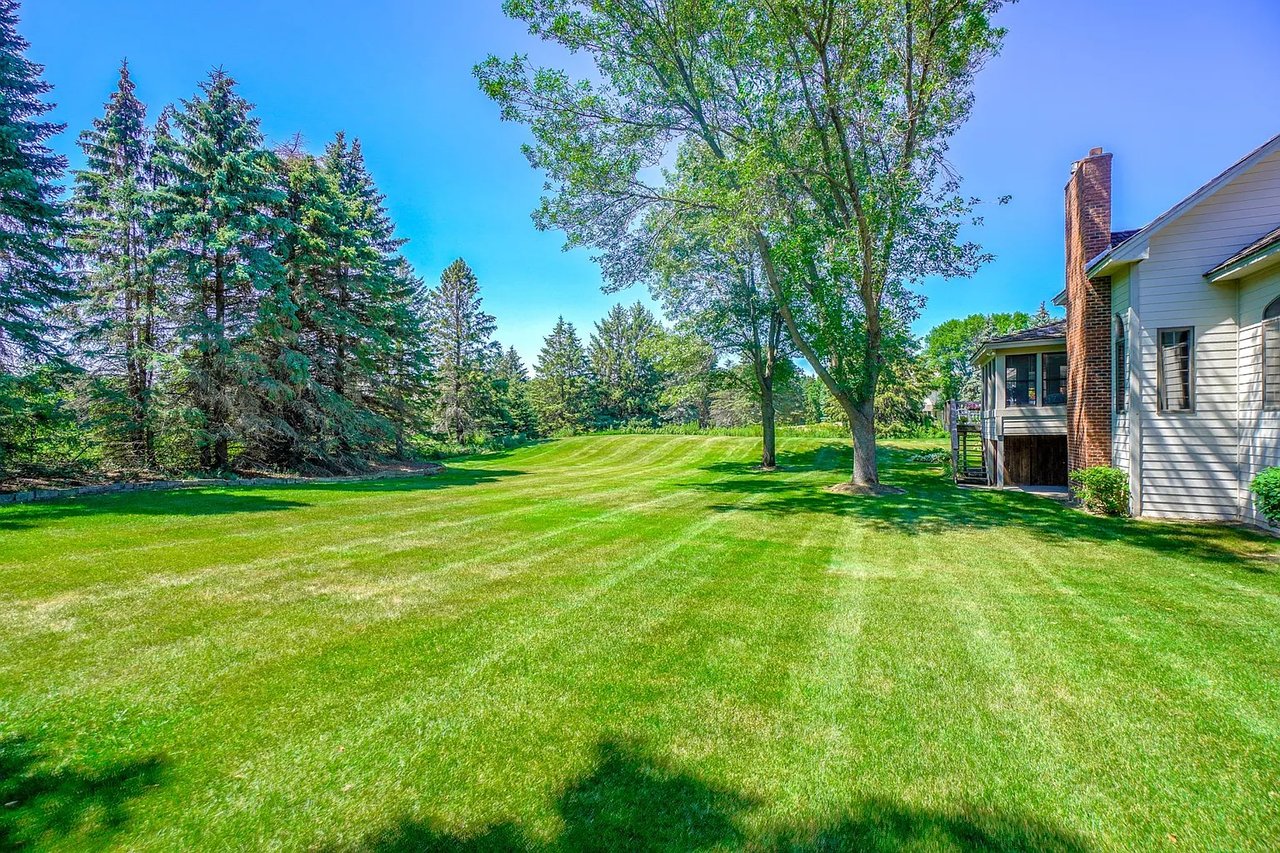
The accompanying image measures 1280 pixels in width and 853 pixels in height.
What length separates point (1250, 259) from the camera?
750cm

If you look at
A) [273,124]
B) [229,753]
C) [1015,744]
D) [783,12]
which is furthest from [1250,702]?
[273,124]

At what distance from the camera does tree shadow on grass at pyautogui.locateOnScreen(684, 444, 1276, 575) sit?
22.7ft

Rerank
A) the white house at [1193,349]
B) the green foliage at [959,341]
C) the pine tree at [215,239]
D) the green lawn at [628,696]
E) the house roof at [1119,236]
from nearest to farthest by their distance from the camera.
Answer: the green lawn at [628,696]
the white house at [1193,349]
the house roof at [1119,236]
the pine tree at [215,239]
the green foliage at [959,341]

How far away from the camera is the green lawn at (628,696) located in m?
2.20

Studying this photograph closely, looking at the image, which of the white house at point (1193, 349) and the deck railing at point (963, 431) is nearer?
the white house at point (1193, 349)

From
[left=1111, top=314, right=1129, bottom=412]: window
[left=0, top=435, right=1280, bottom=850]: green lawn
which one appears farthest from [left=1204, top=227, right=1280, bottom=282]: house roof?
[left=0, top=435, right=1280, bottom=850]: green lawn

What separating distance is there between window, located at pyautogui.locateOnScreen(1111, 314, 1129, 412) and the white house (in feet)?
0.07

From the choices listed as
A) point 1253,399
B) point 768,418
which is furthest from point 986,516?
point 768,418

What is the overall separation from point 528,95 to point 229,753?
12.7 meters

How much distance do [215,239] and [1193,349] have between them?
69.7ft

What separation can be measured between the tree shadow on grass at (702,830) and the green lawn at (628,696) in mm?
12

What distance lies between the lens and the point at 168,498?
9891mm

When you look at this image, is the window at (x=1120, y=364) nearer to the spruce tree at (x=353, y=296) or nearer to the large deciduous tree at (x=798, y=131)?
the large deciduous tree at (x=798, y=131)

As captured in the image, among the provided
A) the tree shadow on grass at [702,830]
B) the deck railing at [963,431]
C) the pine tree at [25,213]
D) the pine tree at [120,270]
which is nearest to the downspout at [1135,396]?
the deck railing at [963,431]
